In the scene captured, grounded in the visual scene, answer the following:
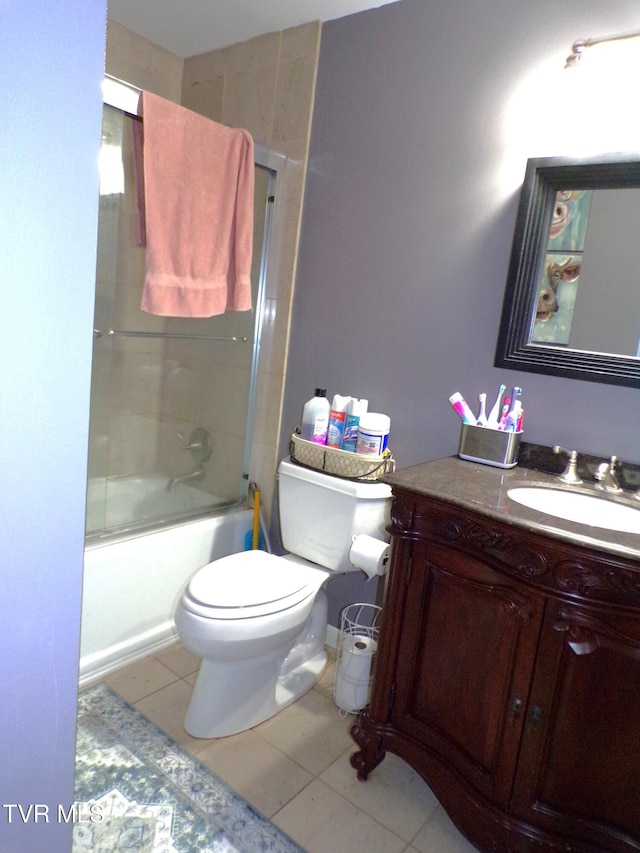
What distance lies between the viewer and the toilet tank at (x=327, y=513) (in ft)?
6.01

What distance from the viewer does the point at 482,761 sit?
133 centimetres

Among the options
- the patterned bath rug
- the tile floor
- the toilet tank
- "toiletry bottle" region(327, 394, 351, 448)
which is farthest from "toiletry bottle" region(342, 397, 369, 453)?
the patterned bath rug

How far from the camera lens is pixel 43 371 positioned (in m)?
0.65

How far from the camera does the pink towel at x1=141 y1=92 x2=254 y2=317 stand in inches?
69.4

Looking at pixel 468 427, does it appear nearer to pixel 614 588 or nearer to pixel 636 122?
pixel 614 588

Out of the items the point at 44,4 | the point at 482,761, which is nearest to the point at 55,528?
the point at 44,4

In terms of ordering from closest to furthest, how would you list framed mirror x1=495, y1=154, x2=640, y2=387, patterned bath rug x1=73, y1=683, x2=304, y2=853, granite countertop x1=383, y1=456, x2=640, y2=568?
granite countertop x1=383, y1=456, x2=640, y2=568 < patterned bath rug x1=73, y1=683, x2=304, y2=853 < framed mirror x1=495, y1=154, x2=640, y2=387

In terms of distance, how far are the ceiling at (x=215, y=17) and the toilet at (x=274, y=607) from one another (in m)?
1.53

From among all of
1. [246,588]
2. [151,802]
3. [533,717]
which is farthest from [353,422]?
[151,802]

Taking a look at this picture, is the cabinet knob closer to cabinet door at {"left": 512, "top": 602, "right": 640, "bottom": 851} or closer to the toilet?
cabinet door at {"left": 512, "top": 602, "right": 640, "bottom": 851}

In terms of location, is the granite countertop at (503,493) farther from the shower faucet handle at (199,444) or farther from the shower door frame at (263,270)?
the shower faucet handle at (199,444)

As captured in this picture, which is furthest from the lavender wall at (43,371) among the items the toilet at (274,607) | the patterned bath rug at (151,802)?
the toilet at (274,607)

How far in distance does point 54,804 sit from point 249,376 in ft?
5.68

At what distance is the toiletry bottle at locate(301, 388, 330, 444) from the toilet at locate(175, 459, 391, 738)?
12 centimetres
